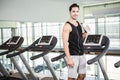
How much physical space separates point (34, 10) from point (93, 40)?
4.07m

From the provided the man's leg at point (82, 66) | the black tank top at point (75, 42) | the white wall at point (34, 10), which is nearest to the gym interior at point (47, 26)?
the white wall at point (34, 10)

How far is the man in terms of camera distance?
276cm

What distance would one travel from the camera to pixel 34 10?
7035 millimetres

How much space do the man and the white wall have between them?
3617 mm

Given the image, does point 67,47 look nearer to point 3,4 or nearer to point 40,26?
point 3,4

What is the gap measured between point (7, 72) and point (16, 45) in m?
1.16

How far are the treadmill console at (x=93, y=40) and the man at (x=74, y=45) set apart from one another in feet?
1.35

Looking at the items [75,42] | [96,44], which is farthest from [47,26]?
[75,42]

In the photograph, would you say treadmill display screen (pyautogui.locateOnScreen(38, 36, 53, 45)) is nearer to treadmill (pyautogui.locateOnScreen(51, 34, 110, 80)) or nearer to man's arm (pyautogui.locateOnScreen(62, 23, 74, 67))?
treadmill (pyautogui.locateOnScreen(51, 34, 110, 80))

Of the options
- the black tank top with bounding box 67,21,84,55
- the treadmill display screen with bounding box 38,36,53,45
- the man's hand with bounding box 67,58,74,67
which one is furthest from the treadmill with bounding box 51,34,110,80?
the treadmill display screen with bounding box 38,36,53,45

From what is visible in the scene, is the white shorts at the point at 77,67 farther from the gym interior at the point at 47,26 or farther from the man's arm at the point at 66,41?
the gym interior at the point at 47,26

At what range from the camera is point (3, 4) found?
19.9 feet

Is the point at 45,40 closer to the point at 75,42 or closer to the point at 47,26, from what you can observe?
the point at 75,42

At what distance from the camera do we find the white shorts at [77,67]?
2791mm
